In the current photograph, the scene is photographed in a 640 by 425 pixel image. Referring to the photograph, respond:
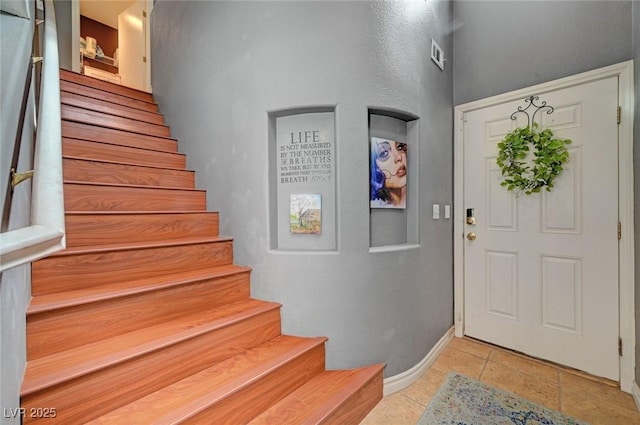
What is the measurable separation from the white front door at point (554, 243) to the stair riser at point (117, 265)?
7.31ft

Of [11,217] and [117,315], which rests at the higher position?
[11,217]

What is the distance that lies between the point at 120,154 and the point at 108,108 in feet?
2.46

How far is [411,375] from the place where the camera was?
206cm

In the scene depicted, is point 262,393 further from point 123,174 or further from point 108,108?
point 108,108

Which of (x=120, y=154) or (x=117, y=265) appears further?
(x=120, y=154)

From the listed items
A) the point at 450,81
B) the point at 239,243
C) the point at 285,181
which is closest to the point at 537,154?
the point at 450,81

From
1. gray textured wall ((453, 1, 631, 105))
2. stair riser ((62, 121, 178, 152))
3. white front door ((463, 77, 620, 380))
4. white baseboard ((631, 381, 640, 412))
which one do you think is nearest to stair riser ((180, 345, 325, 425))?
white front door ((463, 77, 620, 380))

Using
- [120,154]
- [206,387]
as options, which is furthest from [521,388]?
[120,154]

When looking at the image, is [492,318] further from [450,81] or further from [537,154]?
[450,81]

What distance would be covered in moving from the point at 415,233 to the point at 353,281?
66 centimetres

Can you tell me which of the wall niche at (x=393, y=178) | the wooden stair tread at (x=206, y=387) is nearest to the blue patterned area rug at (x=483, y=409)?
the wooden stair tread at (x=206, y=387)

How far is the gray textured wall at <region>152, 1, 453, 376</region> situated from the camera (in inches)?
74.0

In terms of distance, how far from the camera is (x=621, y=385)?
197 cm

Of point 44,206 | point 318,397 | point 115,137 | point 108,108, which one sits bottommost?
point 318,397
